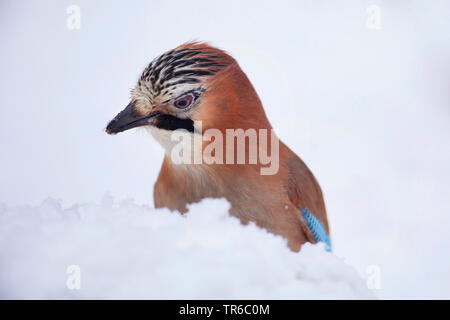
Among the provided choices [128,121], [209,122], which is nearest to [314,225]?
[209,122]

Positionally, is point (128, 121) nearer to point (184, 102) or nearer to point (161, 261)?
point (184, 102)

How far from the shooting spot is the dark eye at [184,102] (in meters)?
0.99

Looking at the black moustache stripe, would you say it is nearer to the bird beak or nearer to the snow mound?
the bird beak

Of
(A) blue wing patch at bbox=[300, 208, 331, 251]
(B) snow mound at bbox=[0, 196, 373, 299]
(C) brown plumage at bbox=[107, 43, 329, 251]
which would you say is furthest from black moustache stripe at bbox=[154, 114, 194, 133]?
(A) blue wing patch at bbox=[300, 208, 331, 251]

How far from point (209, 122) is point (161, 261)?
34cm

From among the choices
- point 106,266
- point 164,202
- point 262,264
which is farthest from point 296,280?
point 164,202

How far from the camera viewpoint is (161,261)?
783 millimetres

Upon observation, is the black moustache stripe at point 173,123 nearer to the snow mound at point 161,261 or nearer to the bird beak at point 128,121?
the bird beak at point 128,121

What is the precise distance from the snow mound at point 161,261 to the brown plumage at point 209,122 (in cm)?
20

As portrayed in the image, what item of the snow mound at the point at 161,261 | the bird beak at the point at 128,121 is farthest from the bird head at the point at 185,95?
the snow mound at the point at 161,261

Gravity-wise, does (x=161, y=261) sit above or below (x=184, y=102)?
below

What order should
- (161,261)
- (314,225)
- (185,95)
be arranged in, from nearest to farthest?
1. (161,261)
2. (185,95)
3. (314,225)
